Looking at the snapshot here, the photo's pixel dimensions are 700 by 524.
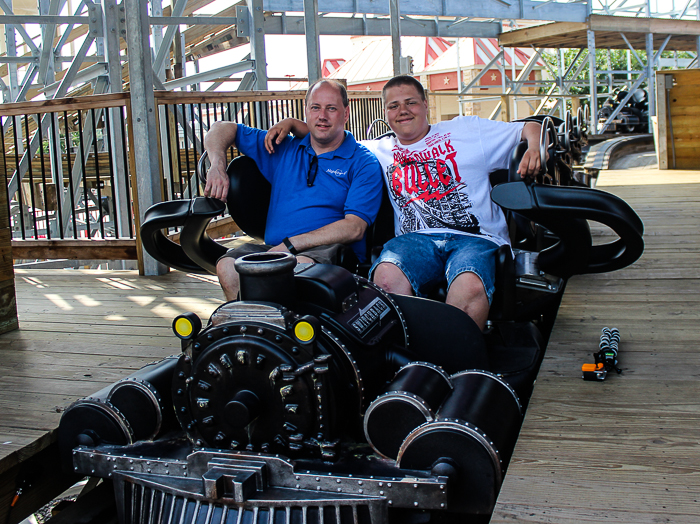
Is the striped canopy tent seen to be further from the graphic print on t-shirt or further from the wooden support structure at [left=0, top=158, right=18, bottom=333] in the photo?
the graphic print on t-shirt

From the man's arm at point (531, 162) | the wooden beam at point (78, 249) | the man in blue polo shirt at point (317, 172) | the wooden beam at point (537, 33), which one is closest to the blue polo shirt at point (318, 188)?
the man in blue polo shirt at point (317, 172)

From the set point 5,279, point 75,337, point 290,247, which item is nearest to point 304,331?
point 290,247

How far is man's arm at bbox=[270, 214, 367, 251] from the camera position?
2.56m

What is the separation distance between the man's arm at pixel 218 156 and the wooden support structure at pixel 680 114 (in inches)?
273

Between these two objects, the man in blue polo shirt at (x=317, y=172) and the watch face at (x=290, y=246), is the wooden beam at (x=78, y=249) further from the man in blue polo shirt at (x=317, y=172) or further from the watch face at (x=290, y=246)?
the watch face at (x=290, y=246)

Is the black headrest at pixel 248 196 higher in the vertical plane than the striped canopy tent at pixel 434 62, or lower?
lower

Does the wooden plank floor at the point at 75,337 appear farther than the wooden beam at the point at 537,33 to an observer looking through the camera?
No

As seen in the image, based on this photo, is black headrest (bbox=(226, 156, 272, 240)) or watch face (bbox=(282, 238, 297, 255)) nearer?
watch face (bbox=(282, 238, 297, 255))

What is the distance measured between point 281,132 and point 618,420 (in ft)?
5.40

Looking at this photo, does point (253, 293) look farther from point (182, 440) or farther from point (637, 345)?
point (637, 345)

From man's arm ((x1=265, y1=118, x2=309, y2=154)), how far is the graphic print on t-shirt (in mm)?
425

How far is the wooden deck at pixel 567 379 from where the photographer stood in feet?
4.68

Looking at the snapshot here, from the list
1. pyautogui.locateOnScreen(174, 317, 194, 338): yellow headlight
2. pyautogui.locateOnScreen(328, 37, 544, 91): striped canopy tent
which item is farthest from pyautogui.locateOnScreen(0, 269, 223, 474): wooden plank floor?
pyautogui.locateOnScreen(328, 37, 544, 91): striped canopy tent

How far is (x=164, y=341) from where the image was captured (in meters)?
2.93
